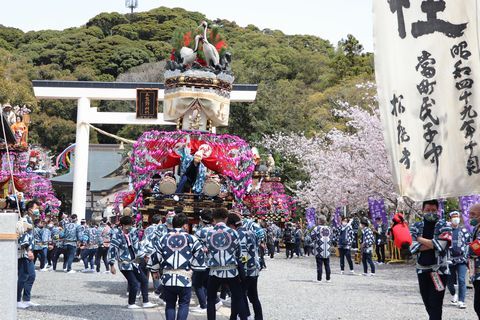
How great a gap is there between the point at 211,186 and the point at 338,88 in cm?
3221

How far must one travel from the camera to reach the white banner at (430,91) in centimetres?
589

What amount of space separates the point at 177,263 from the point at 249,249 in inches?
58.3

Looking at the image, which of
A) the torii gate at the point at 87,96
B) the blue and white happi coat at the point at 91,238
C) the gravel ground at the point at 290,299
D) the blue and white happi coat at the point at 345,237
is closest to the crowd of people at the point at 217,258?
the gravel ground at the point at 290,299

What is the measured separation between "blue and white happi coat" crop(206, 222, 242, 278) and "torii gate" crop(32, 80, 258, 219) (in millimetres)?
21691

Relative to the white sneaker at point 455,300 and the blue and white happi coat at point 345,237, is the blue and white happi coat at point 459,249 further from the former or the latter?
the blue and white happi coat at point 345,237

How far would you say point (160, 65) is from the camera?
179 feet

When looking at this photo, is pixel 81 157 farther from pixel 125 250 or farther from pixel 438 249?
pixel 438 249

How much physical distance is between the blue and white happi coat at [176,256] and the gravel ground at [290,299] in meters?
2.61

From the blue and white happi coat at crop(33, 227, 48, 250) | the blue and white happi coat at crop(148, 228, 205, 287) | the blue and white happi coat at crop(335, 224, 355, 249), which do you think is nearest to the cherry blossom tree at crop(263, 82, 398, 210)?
the blue and white happi coat at crop(335, 224, 355, 249)

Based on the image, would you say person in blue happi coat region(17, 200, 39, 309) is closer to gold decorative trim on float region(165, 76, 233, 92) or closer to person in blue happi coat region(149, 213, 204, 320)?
person in blue happi coat region(149, 213, 204, 320)

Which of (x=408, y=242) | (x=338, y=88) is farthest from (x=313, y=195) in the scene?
(x=408, y=242)

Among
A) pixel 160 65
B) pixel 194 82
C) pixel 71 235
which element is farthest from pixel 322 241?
pixel 160 65

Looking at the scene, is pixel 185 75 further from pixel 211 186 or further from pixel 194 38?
pixel 211 186

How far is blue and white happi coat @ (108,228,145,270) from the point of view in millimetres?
12117
